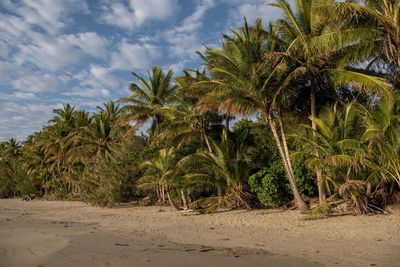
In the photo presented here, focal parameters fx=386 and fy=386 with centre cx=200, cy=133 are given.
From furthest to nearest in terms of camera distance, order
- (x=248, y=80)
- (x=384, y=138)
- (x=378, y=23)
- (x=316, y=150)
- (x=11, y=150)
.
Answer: (x=11, y=150)
(x=248, y=80)
(x=316, y=150)
(x=378, y=23)
(x=384, y=138)

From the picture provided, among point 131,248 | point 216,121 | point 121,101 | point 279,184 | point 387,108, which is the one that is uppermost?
point 121,101

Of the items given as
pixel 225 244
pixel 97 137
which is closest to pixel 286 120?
pixel 225 244

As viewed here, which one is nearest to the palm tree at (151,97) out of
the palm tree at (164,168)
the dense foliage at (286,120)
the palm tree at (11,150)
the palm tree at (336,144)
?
the dense foliage at (286,120)

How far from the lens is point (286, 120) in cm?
1988

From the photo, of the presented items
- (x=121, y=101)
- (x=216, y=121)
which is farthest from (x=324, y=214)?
(x=121, y=101)

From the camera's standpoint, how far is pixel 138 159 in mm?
27141

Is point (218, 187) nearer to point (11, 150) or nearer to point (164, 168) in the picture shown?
point (164, 168)

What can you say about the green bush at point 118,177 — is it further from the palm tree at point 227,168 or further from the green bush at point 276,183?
the green bush at point 276,183

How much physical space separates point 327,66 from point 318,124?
10.2ft

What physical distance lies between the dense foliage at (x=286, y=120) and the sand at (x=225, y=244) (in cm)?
209

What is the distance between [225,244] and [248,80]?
25.0 feet

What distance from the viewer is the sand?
8.41m

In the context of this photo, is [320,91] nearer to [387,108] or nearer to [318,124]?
A: [318,124]

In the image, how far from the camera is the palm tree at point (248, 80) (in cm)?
1605
